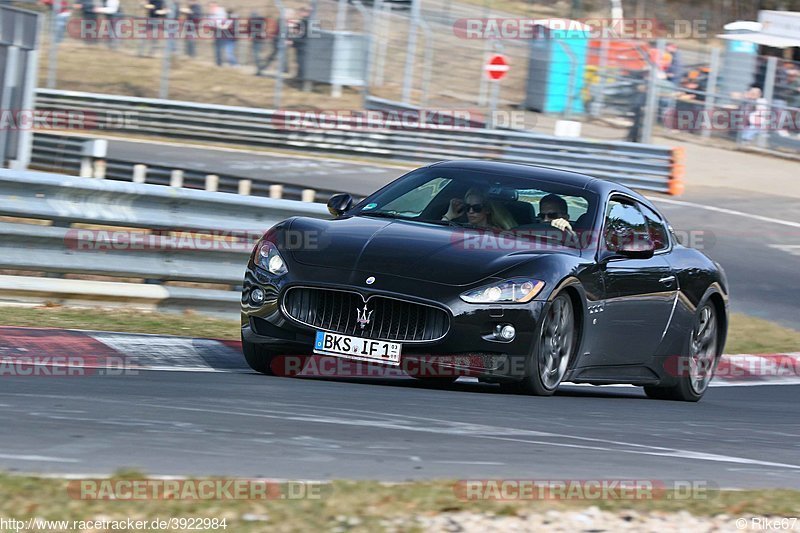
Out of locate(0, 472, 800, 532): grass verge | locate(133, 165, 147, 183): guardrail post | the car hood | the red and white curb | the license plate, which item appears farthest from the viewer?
locate(133, 165, 147, 183): guardrail post

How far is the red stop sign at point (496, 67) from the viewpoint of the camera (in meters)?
26.6

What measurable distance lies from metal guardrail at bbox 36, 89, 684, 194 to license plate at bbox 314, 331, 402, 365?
678 inches

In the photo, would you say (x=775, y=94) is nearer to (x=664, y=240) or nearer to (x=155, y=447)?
(x=664, y=240)

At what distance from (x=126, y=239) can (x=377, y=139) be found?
17211mm

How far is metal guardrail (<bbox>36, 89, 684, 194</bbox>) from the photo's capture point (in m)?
24.3

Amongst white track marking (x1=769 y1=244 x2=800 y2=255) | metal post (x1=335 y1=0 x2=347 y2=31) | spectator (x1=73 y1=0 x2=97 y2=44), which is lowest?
white track marking (x1=769 y1=244 x2=800 y2=255)

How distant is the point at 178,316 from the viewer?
1000 cm

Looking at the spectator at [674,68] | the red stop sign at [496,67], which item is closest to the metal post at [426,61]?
the red stop sign at [496,67]

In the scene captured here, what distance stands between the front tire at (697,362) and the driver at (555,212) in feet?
5.29

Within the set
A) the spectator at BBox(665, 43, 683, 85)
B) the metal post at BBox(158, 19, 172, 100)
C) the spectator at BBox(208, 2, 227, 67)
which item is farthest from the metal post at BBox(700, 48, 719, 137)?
the metal post at BBox(158, 19, 172, 100)

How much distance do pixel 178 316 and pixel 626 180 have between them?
1549 cm

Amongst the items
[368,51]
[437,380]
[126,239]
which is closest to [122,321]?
[126,239]

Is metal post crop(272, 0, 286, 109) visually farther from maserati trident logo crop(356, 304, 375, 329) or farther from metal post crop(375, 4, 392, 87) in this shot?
maserati trident logo crop(356, 304, 375, 329)

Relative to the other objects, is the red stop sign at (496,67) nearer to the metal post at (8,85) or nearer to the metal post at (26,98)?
the metal post at (26,98)
